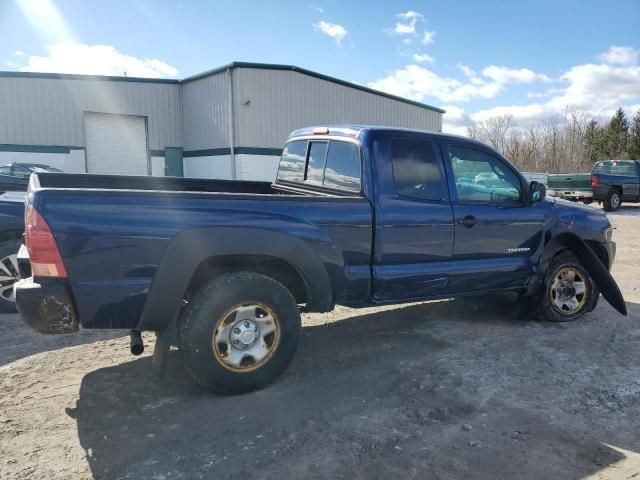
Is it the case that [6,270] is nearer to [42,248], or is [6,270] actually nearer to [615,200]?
[42,248]

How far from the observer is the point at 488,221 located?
15.2 ft

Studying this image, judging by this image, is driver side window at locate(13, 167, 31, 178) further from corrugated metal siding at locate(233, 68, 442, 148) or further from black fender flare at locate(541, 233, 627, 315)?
black fender flare at locate(541, 233, 627, 315)

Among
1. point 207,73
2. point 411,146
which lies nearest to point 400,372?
point 411,146

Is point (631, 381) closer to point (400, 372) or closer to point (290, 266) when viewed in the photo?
point (400, 372)

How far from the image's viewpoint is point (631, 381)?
3.92m

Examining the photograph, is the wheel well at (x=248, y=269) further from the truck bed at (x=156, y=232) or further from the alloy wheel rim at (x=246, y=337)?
the alloy wheel rim at (x=246, y=337)

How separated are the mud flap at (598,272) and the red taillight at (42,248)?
4692 mm

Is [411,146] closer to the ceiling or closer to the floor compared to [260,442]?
closer to the ceiling

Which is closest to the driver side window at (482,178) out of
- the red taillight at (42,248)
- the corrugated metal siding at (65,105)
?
the red taillight at (42,248)

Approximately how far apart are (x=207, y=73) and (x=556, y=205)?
17785 millimetres

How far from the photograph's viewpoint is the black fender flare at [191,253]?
3.26 metres

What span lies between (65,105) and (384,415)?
70.3 feet

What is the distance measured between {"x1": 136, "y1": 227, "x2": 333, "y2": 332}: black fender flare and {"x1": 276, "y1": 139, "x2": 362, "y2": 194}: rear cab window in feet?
3.04

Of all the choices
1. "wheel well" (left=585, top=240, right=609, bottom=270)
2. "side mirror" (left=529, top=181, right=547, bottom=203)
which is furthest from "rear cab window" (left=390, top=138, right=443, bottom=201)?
"wheel well" (left=585, top=240, right=609, bottom=270)
